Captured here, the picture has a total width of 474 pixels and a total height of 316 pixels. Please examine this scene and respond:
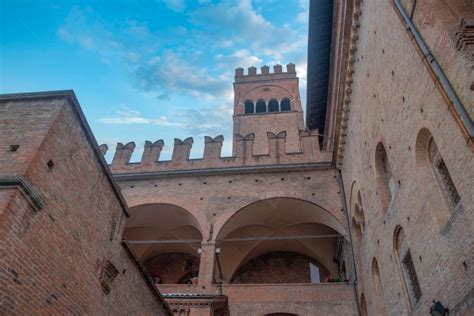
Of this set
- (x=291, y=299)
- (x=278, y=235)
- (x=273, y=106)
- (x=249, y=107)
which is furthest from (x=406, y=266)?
(x=249, y=107)

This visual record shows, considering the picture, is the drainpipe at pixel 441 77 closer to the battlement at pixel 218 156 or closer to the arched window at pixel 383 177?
the arched window at pixel 383 177

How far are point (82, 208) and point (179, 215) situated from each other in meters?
9.60

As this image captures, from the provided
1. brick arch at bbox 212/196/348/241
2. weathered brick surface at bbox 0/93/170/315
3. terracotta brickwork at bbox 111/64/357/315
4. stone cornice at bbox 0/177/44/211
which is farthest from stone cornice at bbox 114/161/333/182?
stone cornice at bbox 0/177/44/211

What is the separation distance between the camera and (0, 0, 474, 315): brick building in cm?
443

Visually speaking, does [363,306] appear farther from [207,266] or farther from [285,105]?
[285,105]

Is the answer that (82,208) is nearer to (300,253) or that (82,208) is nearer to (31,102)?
(31,102)

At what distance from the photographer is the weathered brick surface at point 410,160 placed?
4957 mm

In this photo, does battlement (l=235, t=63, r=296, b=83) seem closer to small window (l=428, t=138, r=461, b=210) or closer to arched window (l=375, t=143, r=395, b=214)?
arched window (l=375, t=143, r=395, b=214)

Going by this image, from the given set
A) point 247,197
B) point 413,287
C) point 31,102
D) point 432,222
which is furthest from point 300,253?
point 31,102

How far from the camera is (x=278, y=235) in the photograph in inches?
607

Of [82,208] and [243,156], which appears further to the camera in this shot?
[243,156]

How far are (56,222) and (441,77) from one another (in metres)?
4.89

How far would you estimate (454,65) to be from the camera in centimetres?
495

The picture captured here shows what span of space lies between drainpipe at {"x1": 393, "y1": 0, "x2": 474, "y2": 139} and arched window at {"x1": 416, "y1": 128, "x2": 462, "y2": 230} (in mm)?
933
